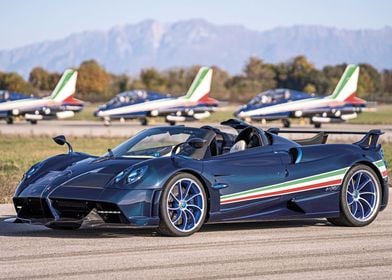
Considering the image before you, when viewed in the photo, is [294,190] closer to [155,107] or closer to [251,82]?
[155,107]

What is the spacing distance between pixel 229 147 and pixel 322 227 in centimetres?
140

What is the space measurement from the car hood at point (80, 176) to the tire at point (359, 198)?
2406mm

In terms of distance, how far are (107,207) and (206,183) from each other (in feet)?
3.66

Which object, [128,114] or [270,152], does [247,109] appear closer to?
[128,114]

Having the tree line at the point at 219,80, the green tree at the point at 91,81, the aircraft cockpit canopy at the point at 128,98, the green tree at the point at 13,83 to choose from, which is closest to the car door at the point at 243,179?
the aircraft cockpit canopy at the point at 128,98

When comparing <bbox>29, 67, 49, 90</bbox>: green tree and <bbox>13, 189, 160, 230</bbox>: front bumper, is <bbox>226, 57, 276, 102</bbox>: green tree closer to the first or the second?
<bbox>29, 67, 49, 90</bbox>: green tree

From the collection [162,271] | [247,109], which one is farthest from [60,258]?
[247,109]

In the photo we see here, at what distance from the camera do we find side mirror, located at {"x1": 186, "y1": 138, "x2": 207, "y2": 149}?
10.8 meters

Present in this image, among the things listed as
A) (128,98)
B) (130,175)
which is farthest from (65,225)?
(128,98)

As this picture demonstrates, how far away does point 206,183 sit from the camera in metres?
10.7

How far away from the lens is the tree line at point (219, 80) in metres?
128

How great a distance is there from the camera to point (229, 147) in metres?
11.5

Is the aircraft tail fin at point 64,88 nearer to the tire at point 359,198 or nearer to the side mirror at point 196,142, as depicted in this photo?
the tire at point 359,198

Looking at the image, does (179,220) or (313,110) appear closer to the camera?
(179,220)
